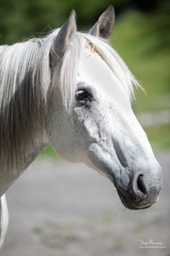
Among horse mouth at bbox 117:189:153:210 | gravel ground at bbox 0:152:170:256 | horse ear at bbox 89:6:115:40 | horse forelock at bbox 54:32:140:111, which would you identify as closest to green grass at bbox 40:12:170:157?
gravel ground at bbox 0:152:170:256

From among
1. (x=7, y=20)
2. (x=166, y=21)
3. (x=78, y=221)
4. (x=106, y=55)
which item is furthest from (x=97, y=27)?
(x=166, y=21)

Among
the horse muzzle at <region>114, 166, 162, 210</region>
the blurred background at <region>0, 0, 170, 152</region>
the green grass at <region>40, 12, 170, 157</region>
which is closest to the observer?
the horse muzzle at <region>114, 166, 162, 210</region>

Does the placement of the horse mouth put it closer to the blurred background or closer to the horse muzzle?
the horse muzzle

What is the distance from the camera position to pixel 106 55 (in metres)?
2.80

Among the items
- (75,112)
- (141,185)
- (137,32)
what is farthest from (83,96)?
(137,32)

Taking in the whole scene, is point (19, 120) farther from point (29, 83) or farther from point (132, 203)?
point (132, 203)

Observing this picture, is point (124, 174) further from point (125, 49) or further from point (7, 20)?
point (125, 49)

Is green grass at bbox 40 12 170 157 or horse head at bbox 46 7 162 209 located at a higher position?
horse head at bbox 46 7 162 209

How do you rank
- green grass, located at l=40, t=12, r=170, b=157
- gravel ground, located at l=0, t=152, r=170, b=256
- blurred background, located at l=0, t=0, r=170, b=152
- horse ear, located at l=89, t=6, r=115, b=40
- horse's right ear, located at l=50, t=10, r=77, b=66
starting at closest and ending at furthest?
1. horse's right ear, located at l=50, t=10, r=77, b=66
2. horse ear, located at l=89, t=6, r=115, b=40
3. gravel ground, located at l=0, t=152, r=170, b=256
4. blurred background, located at l=0, t=0, r=170, b=152
5. green grass, located at l=40, t=12, r=170, b=157

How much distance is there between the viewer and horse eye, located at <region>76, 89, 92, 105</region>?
271 cm

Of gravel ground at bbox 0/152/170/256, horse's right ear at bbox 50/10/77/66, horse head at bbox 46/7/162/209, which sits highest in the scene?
horse's right ear at bbox 50/10/77/66

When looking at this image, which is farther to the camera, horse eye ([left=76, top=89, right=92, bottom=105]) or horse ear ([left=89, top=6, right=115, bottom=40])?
horse ear ([left=89, top=6, right=115, bottom=40])

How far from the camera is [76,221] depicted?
6703 mm

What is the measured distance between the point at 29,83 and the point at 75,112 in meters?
0.26
